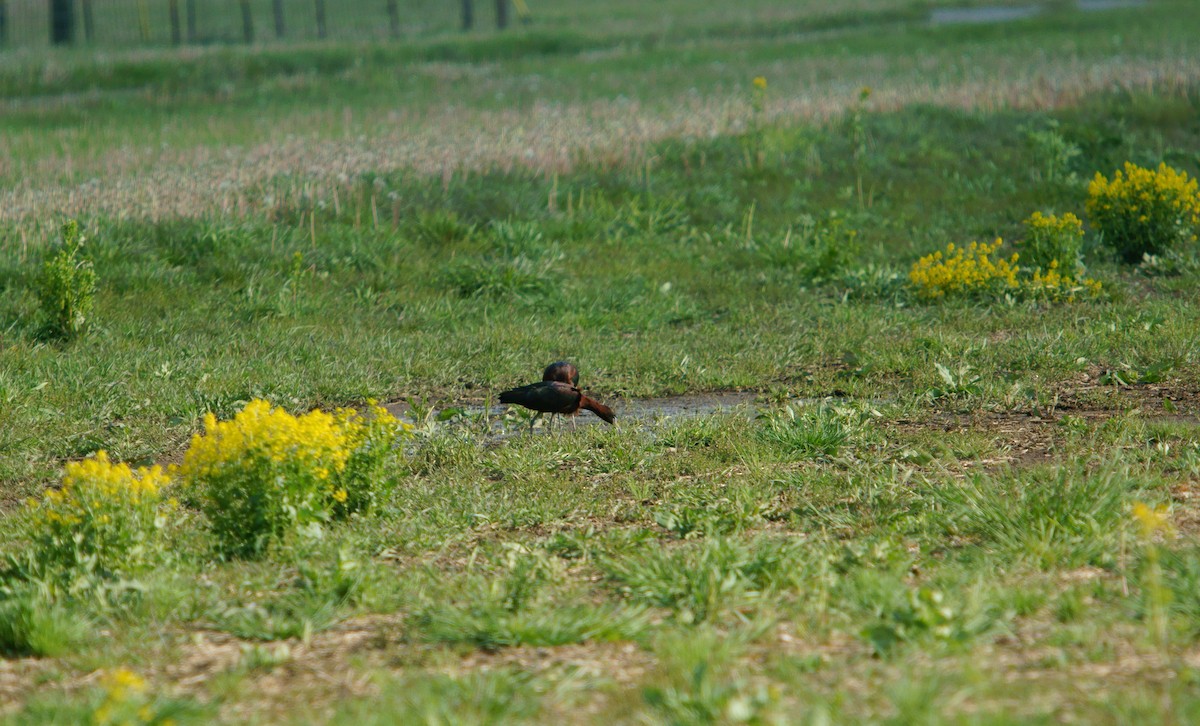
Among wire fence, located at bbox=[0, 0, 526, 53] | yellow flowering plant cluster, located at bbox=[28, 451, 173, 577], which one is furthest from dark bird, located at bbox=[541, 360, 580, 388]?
wire fence, located at bbox=[0, 0, 526, 53]

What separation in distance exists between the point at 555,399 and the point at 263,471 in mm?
1995

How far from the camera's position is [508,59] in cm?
2938

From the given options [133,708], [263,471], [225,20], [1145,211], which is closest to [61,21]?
[225,20]

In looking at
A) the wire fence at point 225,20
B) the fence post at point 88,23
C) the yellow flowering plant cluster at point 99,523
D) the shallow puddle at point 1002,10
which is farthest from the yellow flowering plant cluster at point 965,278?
the fence post at point 88,23

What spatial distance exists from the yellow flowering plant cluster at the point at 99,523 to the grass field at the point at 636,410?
0.08m

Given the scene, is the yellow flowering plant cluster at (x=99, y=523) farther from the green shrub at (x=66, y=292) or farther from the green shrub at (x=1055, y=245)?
the green shrub at (x=1055, y=245)

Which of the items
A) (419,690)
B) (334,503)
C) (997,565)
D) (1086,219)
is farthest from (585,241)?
(419,690)

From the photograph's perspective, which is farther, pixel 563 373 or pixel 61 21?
pixel 61 21

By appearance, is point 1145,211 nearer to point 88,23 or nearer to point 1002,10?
point 1002,10

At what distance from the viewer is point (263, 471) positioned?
15.6ft

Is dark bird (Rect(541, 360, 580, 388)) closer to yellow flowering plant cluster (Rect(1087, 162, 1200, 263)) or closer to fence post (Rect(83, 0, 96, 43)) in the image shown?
yellow flowering plant cluster (Rect(1087, 162, 1200, 263))

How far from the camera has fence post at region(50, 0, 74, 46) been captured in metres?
35.7

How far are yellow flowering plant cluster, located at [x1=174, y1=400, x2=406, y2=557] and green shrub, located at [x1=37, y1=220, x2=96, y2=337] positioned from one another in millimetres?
4142

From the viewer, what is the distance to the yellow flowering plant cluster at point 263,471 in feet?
15.5
